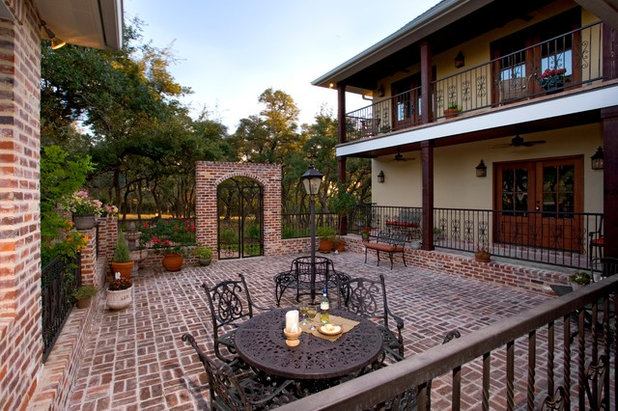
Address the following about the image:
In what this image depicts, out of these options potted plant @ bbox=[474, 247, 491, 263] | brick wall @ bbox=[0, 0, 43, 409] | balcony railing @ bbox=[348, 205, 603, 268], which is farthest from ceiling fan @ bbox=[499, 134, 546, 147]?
brick wall @ bbox=[0, 0, 43, 409]

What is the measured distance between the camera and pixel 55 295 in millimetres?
3352

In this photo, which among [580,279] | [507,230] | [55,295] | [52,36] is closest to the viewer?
[52,36]

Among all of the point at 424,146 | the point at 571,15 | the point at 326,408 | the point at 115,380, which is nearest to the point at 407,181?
the point at 424,146

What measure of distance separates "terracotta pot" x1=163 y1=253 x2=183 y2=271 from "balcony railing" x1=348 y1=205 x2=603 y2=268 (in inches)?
231

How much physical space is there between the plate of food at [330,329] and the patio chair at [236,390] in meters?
0.47

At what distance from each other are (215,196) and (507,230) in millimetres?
7802

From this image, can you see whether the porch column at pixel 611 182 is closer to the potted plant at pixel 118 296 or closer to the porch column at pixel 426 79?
the porch column at pixel 426 79

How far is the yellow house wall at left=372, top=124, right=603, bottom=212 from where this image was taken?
23.3 feet

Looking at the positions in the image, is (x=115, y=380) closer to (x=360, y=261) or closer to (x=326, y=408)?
(x=326, y=408)

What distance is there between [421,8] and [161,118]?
9.17 m

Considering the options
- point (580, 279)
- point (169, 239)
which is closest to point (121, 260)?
point (169, 239)

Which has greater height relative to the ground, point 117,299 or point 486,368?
point 486,368

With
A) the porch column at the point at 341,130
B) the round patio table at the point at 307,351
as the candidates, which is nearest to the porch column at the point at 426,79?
the porch column at the point at 341,130

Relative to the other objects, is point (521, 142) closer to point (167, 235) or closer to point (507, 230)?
point (507, 230)
